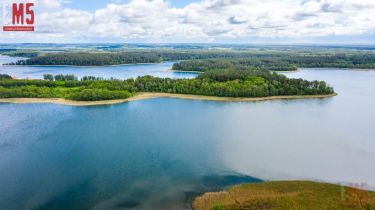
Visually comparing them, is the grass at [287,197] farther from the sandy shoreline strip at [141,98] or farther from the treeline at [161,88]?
the treeline at [161,88]

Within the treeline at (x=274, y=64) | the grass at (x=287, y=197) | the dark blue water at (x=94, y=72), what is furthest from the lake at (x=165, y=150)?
the treeline at (x=274, y=64)

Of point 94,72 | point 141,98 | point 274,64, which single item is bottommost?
point 141,98

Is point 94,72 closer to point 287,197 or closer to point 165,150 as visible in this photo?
point 165,150

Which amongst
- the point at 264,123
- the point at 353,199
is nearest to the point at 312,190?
the point at 353,199

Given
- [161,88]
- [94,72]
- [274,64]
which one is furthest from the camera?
[274,64]

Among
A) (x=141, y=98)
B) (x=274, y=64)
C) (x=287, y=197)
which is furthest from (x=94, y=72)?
(x=287, y=197)
